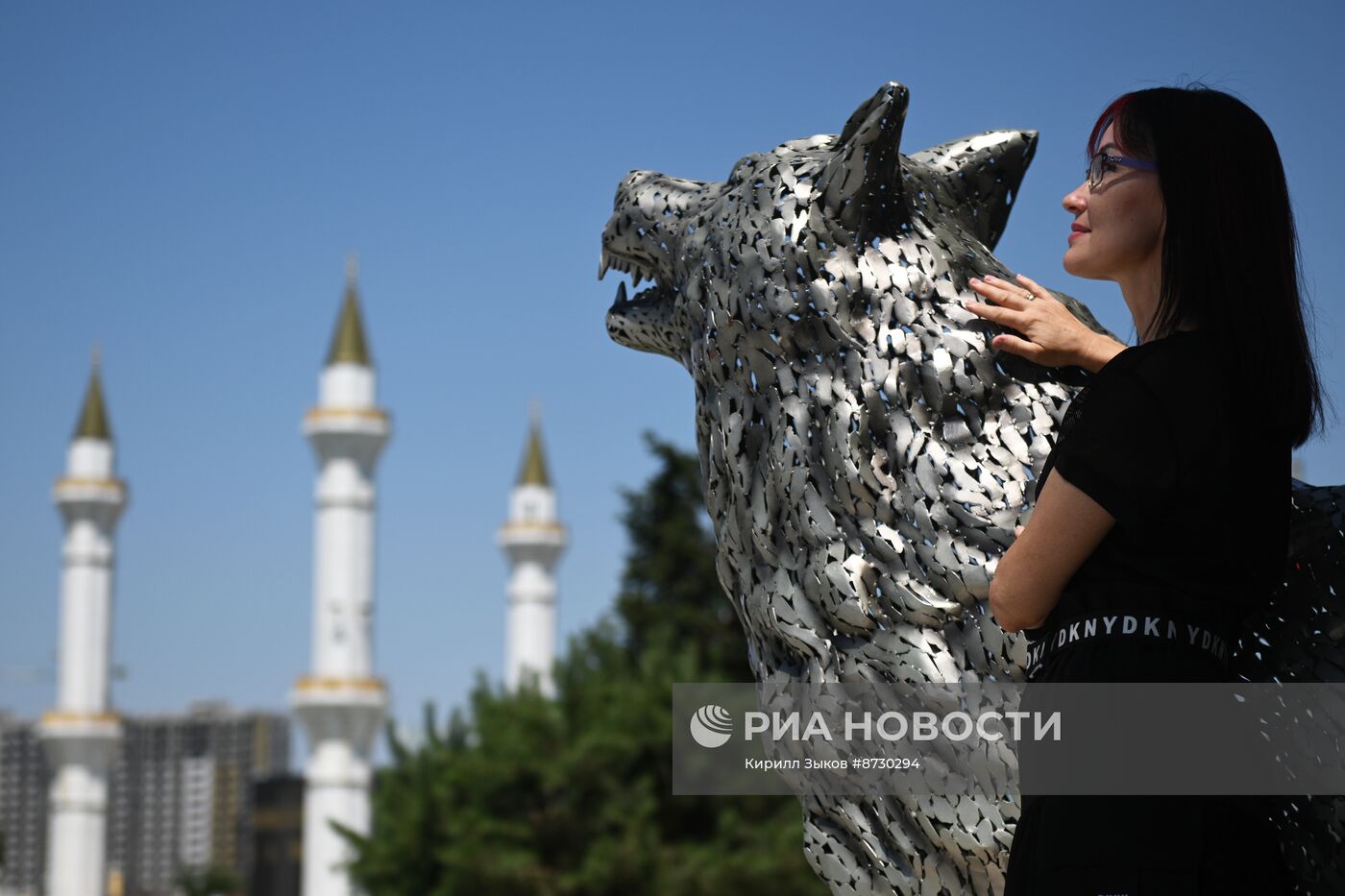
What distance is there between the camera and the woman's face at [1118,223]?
1.75 meters

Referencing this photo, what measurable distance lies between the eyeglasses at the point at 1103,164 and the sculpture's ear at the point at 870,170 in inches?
12.4

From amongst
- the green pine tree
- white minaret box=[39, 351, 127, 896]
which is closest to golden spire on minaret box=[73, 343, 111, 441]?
white minaret box=[39, 351, 127, 896]

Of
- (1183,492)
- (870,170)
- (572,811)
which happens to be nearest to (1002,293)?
(870,170)

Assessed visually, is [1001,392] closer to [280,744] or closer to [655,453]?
[655,453]

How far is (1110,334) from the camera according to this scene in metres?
2.16

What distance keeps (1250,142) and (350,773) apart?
1048 inches

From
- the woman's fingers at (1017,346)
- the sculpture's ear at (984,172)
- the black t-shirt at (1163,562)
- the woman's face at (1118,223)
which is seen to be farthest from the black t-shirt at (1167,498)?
the sculpture's ear at (984,172)

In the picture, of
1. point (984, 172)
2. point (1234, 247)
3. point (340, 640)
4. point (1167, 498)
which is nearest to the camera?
point (1167, 498)

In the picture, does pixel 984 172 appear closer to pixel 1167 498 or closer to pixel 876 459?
pixel 876 459

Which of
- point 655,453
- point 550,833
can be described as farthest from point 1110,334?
point 655,453

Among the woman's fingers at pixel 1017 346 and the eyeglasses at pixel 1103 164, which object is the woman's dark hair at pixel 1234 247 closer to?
the eyeglasses at pixel 1103 164

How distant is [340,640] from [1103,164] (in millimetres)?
25717

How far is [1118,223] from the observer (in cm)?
177

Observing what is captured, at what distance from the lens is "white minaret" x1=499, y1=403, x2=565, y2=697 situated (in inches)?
1288
